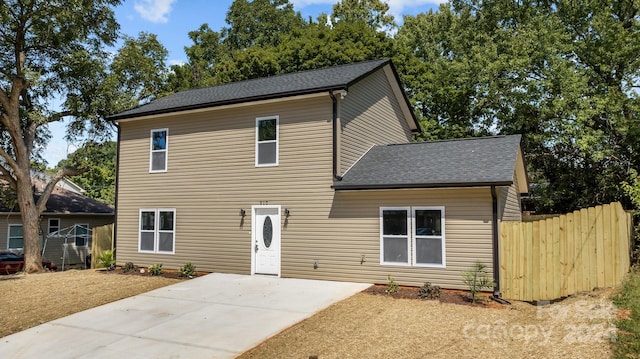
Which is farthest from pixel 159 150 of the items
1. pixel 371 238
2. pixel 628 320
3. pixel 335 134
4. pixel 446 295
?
pixel 628 320

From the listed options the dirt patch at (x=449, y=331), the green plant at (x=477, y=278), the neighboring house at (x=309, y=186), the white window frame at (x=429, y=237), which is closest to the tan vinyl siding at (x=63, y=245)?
the neighboring house at (x=309, y=186)

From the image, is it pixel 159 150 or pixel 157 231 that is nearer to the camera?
pixel 157 231

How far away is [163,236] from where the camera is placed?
51.6ft

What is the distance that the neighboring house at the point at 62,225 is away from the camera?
23.1 meters

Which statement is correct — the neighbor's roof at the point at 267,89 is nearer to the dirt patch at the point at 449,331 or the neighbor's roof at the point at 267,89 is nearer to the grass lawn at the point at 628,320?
the dirt patch at the point at 449,331

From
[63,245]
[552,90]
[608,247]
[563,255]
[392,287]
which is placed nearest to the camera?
[608,247]

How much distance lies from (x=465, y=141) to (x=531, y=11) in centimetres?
1593

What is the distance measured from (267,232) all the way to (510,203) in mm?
7272

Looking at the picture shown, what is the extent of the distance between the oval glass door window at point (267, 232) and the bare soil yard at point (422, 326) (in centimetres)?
382

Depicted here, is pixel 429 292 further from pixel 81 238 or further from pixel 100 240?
pixel 81 238

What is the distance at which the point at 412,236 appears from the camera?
11.8 metres

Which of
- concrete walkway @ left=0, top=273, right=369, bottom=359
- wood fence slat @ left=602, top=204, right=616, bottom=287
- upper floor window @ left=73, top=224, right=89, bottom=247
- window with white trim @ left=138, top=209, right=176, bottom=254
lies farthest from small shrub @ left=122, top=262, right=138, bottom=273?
wood fence slat @ left=602, top=204, right=616, bottom=287

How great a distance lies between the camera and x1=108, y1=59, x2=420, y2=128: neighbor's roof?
13555 millimetres

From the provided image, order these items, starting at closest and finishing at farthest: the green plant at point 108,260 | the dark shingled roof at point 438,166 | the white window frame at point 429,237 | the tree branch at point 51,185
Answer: the dark shingled roof at point 438,166
the white window frame at point 429,237
the green plant at point 108,260
the tree branch at point 51,185
